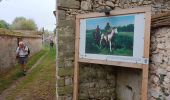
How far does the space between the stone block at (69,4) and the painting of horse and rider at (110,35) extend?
2.34 feet

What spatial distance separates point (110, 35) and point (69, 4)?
5.14 ft

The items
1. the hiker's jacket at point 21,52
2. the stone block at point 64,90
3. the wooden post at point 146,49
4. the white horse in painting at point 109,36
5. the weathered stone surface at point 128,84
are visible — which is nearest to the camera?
the wooden post at point 146,49

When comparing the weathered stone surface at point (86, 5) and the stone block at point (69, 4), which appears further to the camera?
the weathered stone surface at point (86, 5)

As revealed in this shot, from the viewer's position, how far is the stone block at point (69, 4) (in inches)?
257

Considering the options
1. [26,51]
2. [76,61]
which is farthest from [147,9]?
[26,51]

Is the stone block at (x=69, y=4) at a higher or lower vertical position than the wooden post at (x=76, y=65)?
higher

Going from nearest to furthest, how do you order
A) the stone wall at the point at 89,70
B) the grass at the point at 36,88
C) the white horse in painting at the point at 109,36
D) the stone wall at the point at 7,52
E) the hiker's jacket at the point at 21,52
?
the white horse in painting at the point at 109,36, the stone wall at the point at 89,70, the grass at the point at 36,88, the hiker's jacket at the point at 21,52, the stone wall at the point at 7,52

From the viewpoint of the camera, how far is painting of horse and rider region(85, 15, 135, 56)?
5.20m

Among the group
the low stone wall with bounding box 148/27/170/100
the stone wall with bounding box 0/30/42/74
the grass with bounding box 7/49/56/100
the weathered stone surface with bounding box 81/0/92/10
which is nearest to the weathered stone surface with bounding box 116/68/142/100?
the low stone wall with bounding box 148/27/170/100

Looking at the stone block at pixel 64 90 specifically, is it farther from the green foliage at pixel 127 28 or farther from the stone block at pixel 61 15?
the green foliage at pixel 127 28

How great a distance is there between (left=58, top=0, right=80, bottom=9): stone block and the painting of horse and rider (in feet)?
2.34

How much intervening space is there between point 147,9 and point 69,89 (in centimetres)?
288

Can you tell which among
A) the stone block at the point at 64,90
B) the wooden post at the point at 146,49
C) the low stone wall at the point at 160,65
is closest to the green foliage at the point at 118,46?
the wooden post at the point at 146,49

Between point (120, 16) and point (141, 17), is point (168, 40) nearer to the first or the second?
point (141, 17)
